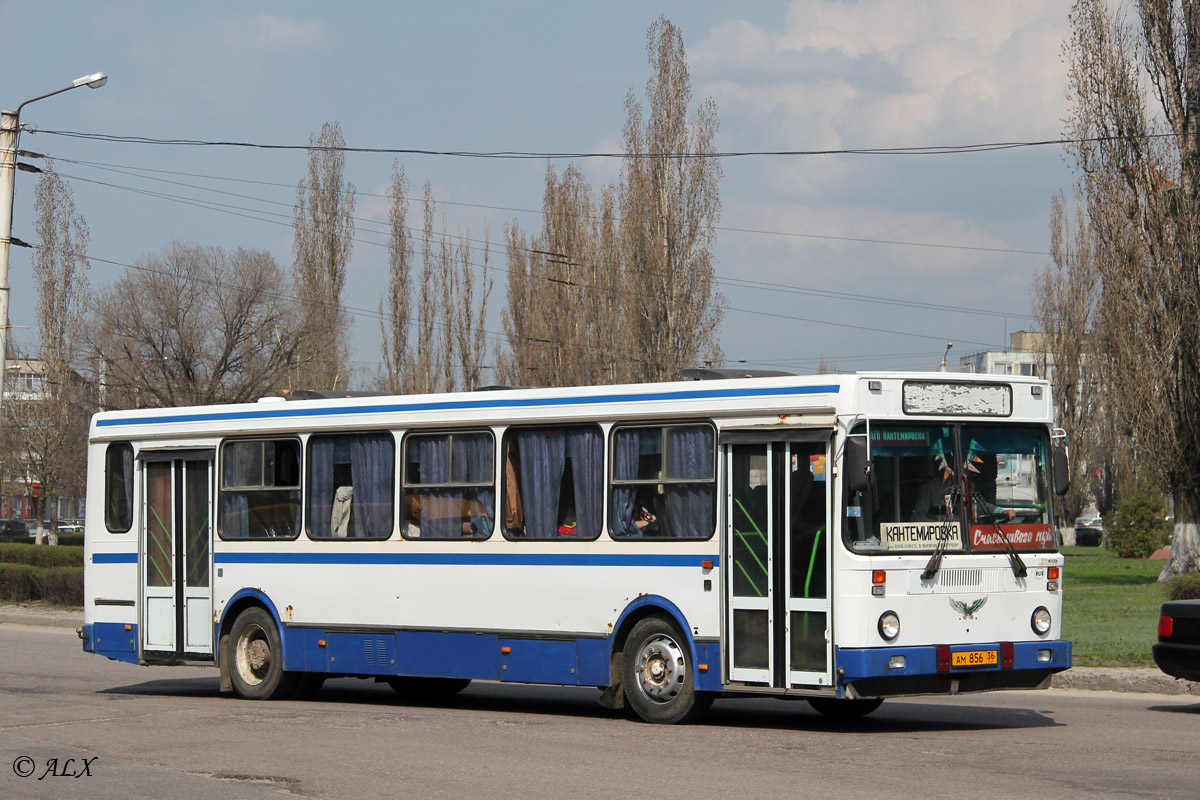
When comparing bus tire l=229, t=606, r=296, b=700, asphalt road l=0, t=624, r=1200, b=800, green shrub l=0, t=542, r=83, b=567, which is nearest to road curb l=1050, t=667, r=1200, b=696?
asphalt road l=0, t=624, r=1200, b=800

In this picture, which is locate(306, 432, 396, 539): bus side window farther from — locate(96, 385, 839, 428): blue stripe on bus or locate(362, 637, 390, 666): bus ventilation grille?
locate(362, 637, 390, 666): bus ventilation grille

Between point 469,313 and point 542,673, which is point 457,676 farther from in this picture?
point 469,313

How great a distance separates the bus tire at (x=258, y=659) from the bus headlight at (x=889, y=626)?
6622 mm

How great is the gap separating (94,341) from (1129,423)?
98.4 ft

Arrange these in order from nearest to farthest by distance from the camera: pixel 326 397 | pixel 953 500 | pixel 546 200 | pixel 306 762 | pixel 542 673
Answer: pixel 306 762, pixel 953 500, pixel 542 673, pixel 326 397, pixel 546 200

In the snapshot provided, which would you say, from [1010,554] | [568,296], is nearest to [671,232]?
[568,296]

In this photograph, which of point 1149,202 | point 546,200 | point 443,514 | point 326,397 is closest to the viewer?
point 443,514

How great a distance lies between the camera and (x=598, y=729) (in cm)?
1226

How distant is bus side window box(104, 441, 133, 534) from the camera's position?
16.7 metres

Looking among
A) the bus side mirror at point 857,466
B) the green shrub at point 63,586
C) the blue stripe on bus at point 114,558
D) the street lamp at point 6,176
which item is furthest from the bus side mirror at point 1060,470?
the green shrub at point 63,586

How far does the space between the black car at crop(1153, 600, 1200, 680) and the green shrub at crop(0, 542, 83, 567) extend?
2704 cm

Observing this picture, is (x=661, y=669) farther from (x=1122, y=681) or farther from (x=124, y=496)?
(x=124, y=496)

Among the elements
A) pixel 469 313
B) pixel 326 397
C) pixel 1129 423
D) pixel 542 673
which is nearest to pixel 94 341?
pixel 469 313

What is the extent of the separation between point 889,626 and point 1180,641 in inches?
122
